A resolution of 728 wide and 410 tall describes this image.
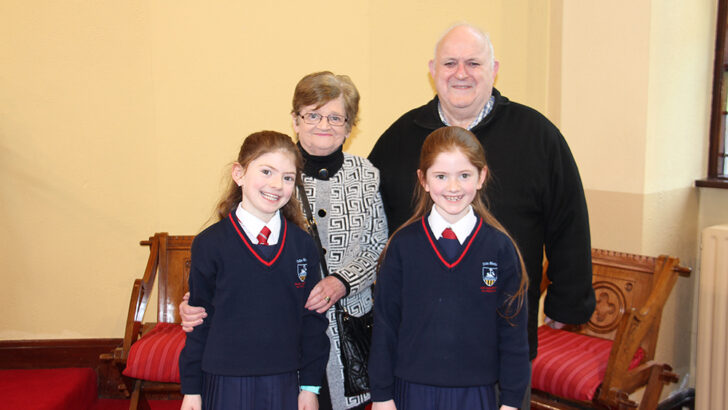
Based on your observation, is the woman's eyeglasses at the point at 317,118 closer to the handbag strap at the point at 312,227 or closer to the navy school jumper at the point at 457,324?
the handbag strap at the point at 312,227

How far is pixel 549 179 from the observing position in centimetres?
221

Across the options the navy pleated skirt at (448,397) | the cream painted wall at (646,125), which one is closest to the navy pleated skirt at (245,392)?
the navy pleated skirt at (448,397)

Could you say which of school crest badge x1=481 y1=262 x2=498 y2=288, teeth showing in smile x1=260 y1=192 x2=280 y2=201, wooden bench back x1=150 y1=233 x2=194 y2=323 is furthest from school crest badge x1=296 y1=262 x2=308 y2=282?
wooden bench back x1=150 y1=233 x2=194 y2=323

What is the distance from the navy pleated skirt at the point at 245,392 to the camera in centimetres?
186

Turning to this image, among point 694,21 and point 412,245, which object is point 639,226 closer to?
point 694,21

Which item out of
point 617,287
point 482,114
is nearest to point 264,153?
point 482,114

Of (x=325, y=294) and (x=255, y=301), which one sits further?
(x=325, y=294)

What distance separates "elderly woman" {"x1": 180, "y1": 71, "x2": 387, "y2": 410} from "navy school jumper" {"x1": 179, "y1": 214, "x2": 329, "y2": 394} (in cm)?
23

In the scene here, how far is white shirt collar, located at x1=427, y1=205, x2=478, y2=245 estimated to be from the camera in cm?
185

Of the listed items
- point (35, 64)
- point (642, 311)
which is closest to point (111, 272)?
point (35, 64)

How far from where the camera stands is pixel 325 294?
6.66ft

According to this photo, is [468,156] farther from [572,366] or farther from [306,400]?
[572,366]

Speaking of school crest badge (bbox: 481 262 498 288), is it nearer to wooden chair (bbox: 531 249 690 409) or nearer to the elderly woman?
the elderly woman

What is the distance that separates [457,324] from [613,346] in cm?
142
